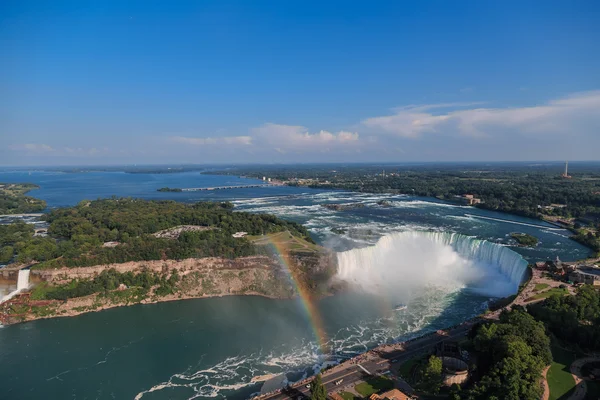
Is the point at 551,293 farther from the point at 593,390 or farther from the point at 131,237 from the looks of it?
the point at 131,237

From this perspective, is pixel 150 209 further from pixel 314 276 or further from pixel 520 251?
pixel 520 251

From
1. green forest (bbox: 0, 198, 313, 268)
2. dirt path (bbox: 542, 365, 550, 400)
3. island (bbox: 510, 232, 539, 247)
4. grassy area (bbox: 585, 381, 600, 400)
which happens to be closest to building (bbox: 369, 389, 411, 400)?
dirt path (bbox: 542, 365, 550, 400)

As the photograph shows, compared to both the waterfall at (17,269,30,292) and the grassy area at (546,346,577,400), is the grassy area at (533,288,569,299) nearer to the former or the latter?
the grassy area at (546,346,577,400)

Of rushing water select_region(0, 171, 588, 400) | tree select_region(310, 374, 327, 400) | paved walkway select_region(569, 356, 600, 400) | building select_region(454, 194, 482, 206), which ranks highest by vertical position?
building select_region(454, 194, 482, 206)

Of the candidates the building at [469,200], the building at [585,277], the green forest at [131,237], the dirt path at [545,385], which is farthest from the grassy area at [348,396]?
the building at [469,200]

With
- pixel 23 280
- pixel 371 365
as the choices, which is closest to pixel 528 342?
pixel 371 365
